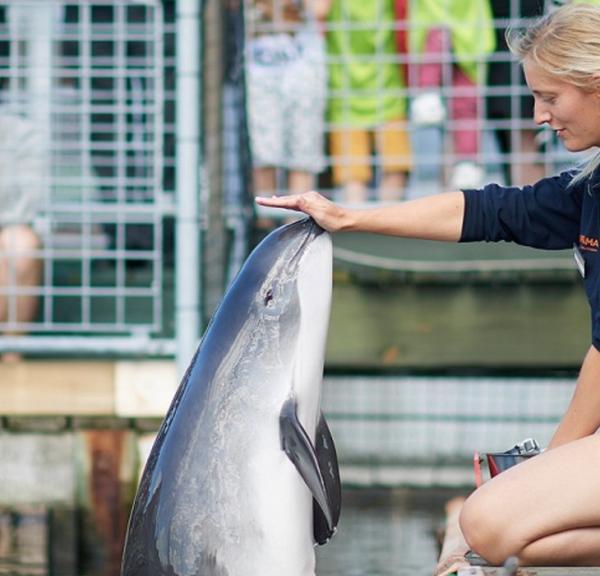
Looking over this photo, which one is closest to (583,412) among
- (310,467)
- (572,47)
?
(310,467)

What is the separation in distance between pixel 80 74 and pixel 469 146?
202 centimetres

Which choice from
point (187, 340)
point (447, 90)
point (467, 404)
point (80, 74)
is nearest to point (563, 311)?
point (467, 404)

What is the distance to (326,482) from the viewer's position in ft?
16.3

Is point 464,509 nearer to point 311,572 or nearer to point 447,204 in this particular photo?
point 311,572

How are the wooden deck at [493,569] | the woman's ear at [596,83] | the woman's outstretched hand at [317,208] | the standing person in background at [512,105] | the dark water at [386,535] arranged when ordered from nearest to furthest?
the wooden deck at [493,569] → the woman's ear at [596,83] → the woman's outstretched hand at [317,208] → the dark water at [386,535] → the standing person in background at [512,105]

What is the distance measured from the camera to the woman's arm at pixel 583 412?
5.12 meters

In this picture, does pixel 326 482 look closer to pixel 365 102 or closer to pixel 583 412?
pixel 583 412

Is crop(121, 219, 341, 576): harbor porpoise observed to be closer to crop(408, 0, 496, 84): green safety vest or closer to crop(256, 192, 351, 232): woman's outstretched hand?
crop(256, 192, 351, 232): woman's outstretched hand

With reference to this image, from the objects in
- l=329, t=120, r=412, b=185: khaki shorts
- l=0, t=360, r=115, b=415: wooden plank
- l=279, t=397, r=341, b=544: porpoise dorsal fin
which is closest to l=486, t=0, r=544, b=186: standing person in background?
l=329, t=120, r=412, b=185: khaki shorts

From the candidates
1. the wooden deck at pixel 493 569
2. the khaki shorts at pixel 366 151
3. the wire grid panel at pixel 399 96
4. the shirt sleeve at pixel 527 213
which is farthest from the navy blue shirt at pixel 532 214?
the khaki shorts at pixel 366 151

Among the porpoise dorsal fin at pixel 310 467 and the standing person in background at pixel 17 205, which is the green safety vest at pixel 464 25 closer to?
the standing person in background at pixel 17 205

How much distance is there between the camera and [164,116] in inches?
342

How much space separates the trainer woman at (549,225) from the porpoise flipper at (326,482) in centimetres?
Answer: 37

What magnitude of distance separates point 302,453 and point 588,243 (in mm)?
1020
